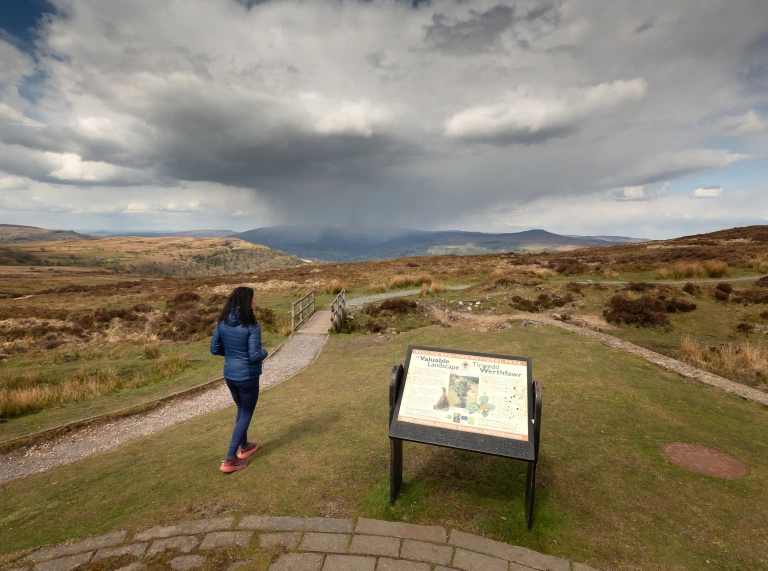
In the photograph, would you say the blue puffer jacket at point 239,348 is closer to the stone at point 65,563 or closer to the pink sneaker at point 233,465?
the pink sneaker at point 233,465

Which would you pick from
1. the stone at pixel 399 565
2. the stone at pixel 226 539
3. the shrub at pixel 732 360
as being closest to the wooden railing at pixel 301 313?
the stone at pixel 226 539

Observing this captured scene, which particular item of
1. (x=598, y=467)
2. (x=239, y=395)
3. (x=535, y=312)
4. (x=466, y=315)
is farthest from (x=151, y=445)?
(x=535, y=312)

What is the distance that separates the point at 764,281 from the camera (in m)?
17.3

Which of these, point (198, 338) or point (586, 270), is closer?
point (198, 338)

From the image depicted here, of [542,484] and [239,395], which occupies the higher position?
[239,395]

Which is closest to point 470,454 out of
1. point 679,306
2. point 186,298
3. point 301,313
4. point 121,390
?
point 121,390

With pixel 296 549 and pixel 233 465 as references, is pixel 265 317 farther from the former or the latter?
pixel 296 549

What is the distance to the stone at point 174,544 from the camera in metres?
3.76

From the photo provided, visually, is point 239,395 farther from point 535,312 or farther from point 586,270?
point 586,270

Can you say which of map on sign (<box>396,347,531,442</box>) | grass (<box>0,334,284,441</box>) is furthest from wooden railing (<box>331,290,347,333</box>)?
map on sign (<box>396,347,531,442</box>)

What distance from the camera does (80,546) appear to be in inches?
155

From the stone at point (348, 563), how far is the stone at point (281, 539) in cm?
44

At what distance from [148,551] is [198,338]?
48.0 feet

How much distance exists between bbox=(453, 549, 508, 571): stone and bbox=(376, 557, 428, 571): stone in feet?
1.08
